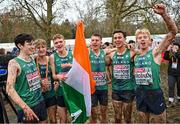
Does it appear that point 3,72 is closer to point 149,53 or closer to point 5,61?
point 5,61

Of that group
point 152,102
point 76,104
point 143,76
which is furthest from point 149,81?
point 76,104

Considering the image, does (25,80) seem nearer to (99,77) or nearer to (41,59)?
(41,59)

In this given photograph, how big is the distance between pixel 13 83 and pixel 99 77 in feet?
7.36

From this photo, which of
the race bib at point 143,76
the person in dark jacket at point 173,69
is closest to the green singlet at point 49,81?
the race bib at point 143,76

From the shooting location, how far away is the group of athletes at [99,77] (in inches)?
183

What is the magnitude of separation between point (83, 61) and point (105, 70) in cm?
96

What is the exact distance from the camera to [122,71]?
588 centimetres

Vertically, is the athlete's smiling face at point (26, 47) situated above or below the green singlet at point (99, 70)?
above

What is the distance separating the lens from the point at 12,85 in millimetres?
4418

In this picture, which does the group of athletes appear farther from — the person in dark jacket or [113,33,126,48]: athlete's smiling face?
the person in dark jacket

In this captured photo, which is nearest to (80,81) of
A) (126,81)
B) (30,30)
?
(126,81)

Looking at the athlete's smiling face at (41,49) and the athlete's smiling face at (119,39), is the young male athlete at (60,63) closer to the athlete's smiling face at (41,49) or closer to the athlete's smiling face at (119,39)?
the athlete's smiling face at (41,49)

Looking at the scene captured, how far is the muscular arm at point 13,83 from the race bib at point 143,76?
1861 millimetres

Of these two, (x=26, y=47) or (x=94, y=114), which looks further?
(x=94, y=114)
